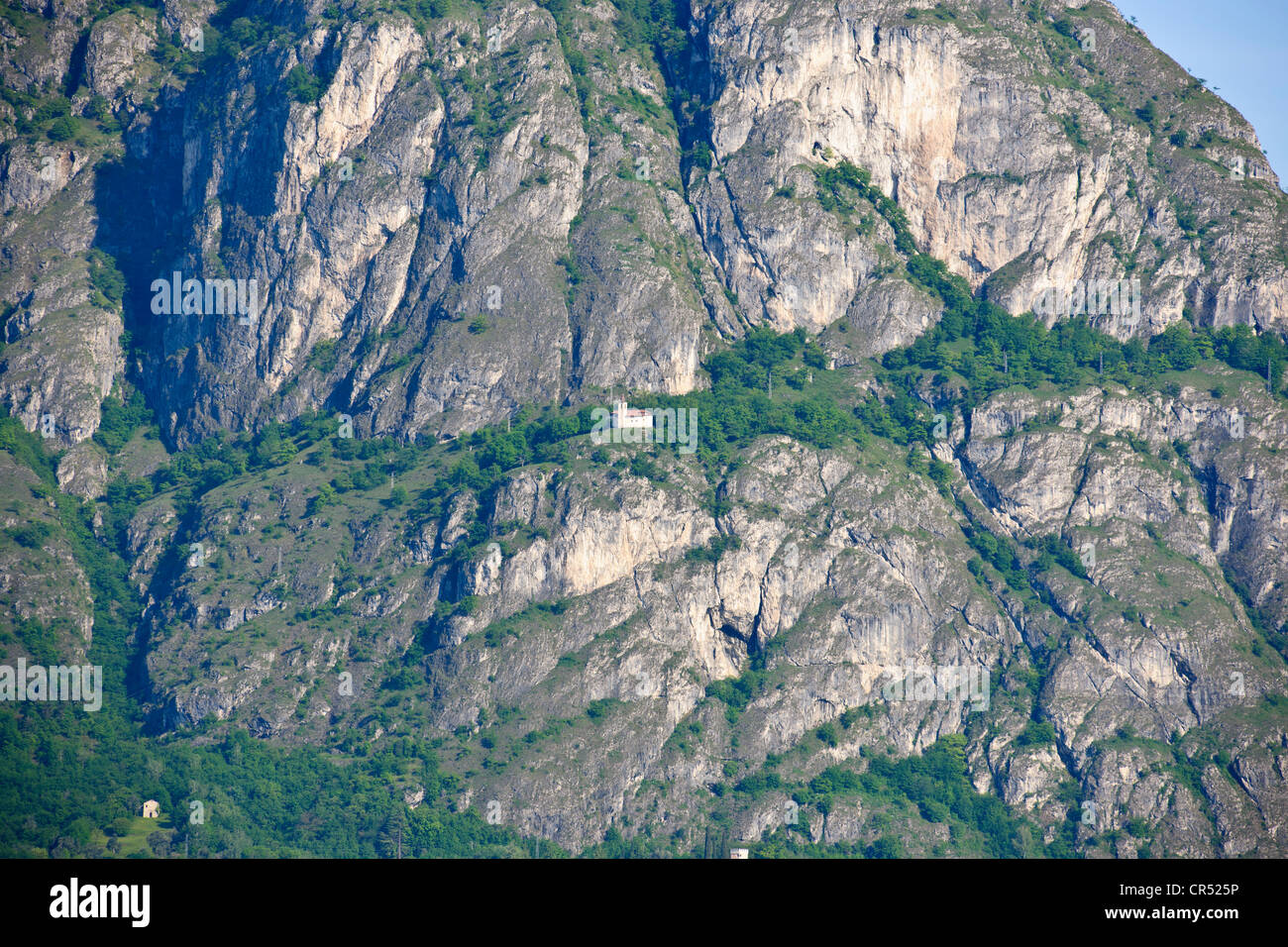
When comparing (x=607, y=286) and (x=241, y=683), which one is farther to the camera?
(x=607, y=286)

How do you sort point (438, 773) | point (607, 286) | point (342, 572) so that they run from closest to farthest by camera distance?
point (438, 773) < point (342, 572) < point (607, 286)

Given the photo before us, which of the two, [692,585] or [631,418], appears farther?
[631,418]

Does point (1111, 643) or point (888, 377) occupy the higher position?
point (888, 377)

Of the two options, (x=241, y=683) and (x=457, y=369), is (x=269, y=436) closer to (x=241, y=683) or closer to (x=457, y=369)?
(x=457, y=369)

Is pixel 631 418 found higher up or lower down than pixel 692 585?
higher up

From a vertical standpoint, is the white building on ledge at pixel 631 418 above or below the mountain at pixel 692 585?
above

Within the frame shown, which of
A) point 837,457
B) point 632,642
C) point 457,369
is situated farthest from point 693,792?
point 457,369

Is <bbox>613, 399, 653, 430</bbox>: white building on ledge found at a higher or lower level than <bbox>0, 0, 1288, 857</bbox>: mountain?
higher

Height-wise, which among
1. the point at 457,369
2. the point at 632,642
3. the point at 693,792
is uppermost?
the point at 457,369

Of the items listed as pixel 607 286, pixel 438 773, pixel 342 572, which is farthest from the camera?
pixel 607 286

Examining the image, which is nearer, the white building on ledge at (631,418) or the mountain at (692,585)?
the mountain at (692,585)

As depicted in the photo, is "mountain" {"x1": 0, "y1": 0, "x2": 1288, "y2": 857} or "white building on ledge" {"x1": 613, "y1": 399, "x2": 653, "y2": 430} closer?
"mountain" {"x1": 0, "y1": 0, "x2": 1288, "y2": 857}
